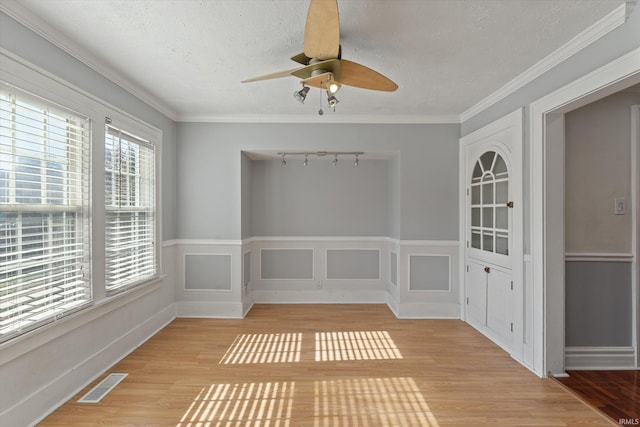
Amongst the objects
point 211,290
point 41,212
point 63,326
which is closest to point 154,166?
point 41,212

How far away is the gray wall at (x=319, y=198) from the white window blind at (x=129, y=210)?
153cm

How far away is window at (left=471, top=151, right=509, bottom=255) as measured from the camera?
3.22m

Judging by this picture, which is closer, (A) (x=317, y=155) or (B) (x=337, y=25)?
(B) (x=337, y=25)

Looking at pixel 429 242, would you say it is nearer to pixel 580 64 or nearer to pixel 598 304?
pixel 598 304

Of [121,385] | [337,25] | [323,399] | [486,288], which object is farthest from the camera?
[486,288]

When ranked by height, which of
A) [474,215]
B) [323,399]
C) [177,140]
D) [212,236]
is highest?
[177,140]

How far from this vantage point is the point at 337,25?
5.65 ft

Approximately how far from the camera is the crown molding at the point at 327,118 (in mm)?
4090

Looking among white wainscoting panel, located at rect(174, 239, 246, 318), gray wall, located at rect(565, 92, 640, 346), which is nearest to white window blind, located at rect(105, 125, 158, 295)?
white wainscoting panel, located at rect(174, 239, 246, 318)

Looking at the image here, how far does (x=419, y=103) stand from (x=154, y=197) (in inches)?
125

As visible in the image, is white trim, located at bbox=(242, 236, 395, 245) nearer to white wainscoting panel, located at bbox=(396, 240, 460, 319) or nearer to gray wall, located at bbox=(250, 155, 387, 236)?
gray wall, located at bbox=(250, 155, 387, 236)

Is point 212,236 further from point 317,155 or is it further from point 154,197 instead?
point 317,155

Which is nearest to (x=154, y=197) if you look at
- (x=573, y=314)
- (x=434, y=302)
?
(x=434, y=302)

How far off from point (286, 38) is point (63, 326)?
8.46 feet
